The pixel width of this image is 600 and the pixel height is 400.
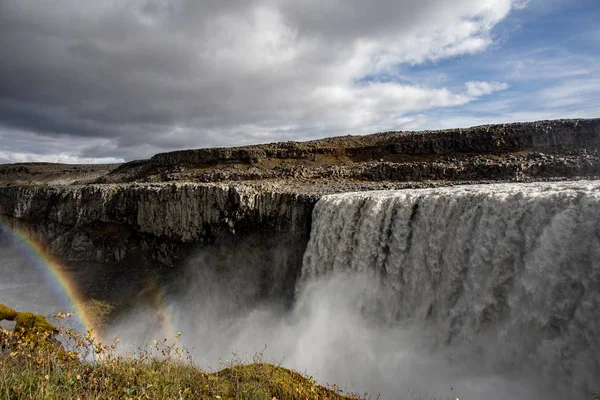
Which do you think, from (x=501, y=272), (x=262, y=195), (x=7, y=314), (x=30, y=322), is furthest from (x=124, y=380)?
(x=262, y=195)

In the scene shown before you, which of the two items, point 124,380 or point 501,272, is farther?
point 501,272

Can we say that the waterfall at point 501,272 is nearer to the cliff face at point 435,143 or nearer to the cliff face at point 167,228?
the cliff face at point 167,228

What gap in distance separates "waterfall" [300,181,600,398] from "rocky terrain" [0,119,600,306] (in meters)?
8.61

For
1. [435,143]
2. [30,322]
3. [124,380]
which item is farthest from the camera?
[435,143]

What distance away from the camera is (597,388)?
9.59m

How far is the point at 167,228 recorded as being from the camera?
3144 centimetres

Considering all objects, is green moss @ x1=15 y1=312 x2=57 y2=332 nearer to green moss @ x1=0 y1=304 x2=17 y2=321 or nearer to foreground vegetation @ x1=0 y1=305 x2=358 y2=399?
green moss @ x1=0 y1=304 x2=17 y2=321

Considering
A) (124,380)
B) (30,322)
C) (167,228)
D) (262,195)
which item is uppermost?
(262,195)

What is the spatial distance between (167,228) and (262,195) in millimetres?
10551

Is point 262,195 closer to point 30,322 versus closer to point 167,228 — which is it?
point 167,228

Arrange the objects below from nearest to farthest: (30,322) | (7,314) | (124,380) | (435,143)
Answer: (124,380)
(30,322)
(7,314)
(435,143)

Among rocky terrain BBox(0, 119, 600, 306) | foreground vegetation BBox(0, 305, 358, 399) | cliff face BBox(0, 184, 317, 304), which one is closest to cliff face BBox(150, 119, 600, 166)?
rocky terrain BBox(0, 119, 600, 306)

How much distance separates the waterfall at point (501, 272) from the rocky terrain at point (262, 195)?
861 centimetres

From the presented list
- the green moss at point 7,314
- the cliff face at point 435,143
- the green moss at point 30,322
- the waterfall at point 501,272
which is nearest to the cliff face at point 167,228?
the waterfall at point 501,272
